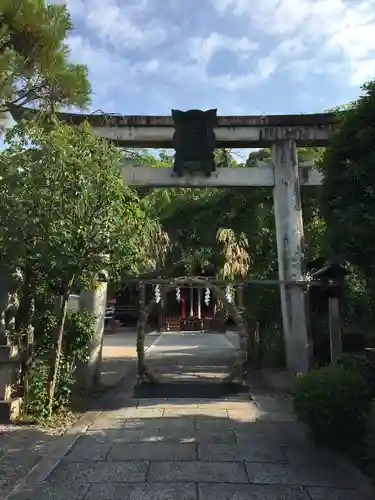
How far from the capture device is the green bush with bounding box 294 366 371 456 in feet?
19.2

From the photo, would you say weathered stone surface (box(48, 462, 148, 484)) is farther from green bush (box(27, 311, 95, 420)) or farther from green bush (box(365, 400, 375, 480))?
green bush (box(27, 311, 95, 420))

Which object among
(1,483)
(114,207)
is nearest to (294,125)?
(114,207)

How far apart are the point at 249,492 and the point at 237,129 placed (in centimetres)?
823

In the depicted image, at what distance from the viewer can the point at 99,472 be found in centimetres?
558

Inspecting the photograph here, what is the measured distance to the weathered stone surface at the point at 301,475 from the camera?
521 cm

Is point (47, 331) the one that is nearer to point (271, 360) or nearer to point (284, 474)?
point (284, 474)

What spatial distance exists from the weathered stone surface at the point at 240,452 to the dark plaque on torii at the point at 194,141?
6.26 meters

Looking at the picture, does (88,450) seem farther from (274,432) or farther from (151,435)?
(274,432)

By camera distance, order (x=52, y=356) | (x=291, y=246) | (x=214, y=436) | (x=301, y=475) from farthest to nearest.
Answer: (x=291, y=246)
(x=52, y=356)
(x=214, y=436)
(x=301, y=475)

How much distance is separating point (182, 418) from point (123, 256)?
2529mm

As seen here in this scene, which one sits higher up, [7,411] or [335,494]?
[7,411]

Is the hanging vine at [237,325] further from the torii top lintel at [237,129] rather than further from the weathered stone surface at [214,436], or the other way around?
the weathered stone surface at [214,436]

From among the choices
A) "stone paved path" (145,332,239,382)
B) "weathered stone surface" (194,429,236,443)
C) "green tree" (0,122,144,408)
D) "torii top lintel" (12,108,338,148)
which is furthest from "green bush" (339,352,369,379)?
"torii top lintel" (12,108,338,148)

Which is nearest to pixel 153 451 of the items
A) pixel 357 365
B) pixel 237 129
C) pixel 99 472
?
pixel 99 472
